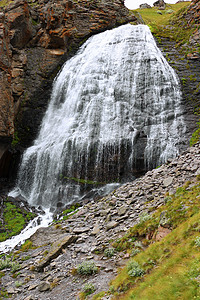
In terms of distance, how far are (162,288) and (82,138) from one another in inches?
→ 671

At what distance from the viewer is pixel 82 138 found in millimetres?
21406

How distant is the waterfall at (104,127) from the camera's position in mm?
19703

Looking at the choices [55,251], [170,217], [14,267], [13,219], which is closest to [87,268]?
[55,251]

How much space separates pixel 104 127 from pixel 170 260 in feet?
54.5

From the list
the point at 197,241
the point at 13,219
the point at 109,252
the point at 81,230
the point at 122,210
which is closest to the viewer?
the point at 197,241

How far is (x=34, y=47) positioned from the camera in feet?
104

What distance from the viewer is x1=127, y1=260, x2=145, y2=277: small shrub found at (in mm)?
6594

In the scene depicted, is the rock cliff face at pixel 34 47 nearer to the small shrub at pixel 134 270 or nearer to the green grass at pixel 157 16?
the green grass at pixel 157 16

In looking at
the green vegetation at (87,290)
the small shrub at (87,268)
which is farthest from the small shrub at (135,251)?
the green vegetation at (87,290)

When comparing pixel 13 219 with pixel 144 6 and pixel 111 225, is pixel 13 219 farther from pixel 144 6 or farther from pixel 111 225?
pixel 144 6

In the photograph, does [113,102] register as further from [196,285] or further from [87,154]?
[196,285]

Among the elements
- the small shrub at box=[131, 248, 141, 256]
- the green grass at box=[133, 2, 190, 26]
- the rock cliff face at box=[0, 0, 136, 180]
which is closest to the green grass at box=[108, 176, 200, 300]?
the small shrub at box=[131, 248, 141, 256]

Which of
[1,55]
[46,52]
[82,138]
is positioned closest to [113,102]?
[82,138]

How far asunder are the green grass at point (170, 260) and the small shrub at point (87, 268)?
1245 millimetres
